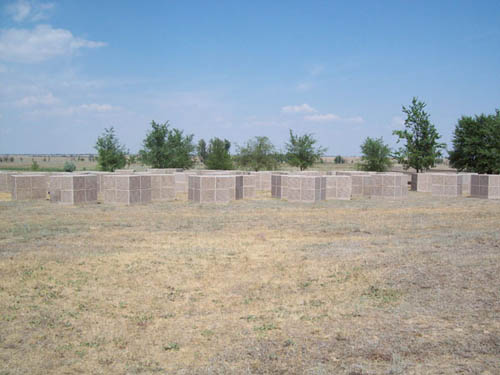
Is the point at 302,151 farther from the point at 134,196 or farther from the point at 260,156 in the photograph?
the point at 134,196

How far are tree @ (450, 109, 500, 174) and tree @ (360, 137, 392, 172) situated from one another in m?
8.00

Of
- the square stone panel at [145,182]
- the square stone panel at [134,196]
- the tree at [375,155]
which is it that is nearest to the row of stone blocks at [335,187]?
the square stone panel at [145,182]

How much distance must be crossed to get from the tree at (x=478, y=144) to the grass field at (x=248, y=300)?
105ft

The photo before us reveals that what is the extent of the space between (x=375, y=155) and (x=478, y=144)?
10.9 metres

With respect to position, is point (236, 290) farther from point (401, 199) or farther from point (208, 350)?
point (401, 199)

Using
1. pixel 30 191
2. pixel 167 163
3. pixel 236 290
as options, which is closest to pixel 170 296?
pixel 236 290

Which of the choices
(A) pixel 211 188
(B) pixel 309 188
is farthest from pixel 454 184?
(A) pixel 211 188

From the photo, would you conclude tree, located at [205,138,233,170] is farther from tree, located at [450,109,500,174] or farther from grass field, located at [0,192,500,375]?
grass field, located at [0,192,500,375]

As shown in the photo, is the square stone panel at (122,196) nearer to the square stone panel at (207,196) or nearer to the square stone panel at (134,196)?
the square stone panel at (134,196)

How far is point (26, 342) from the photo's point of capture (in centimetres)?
657

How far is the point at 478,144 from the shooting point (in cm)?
4634

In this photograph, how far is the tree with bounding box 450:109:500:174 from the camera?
43.7 meters

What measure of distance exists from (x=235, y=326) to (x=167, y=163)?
137 feet

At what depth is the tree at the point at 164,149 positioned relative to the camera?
47.6 m
